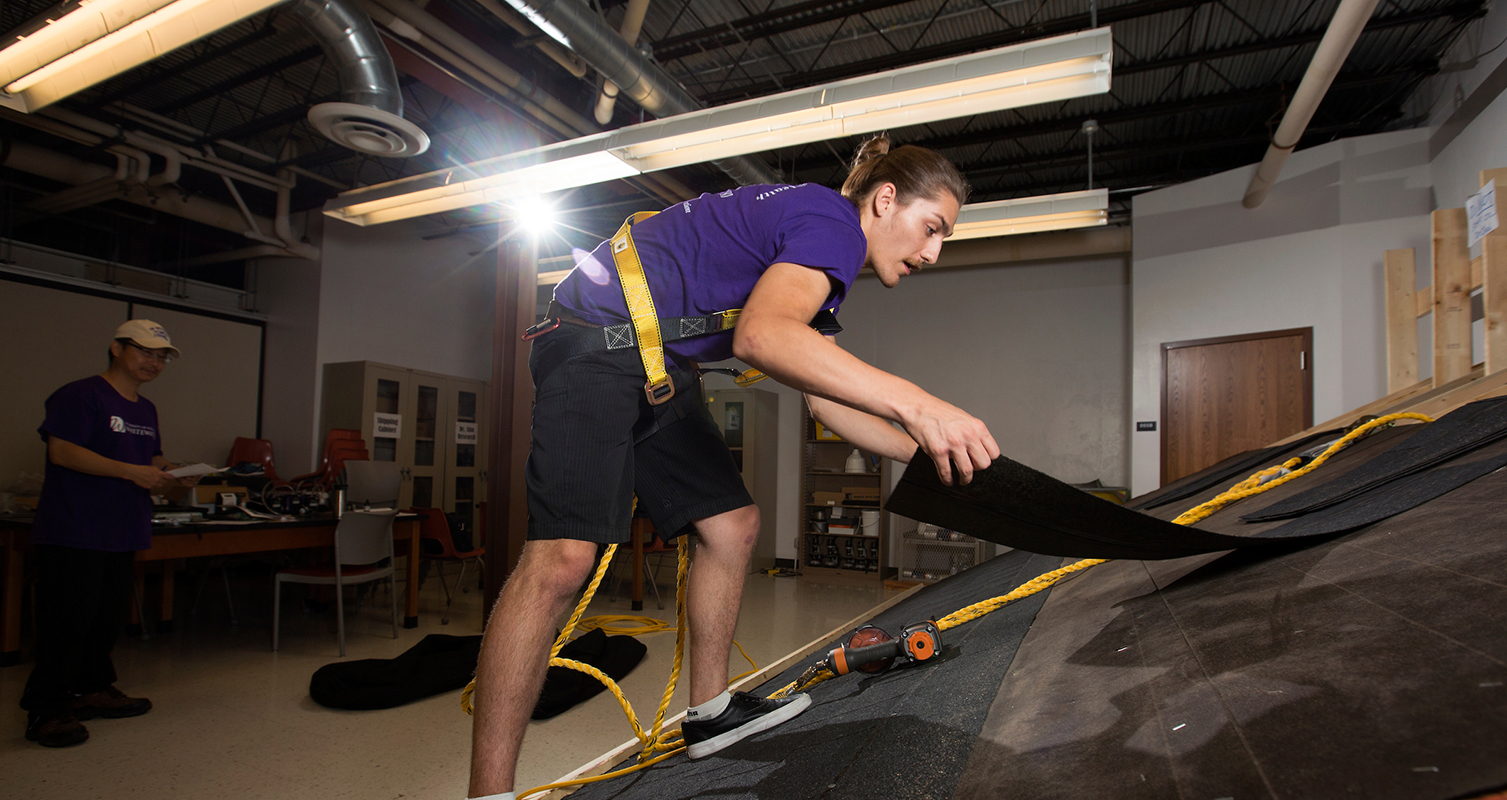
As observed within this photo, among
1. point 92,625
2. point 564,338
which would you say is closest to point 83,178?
point 92,625

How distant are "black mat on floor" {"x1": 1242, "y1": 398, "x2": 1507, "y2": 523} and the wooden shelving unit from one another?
5120 millimetres

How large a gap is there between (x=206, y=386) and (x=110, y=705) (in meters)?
5.00

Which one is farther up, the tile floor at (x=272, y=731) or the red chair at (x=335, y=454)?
the red chair at (x=335, y=454)

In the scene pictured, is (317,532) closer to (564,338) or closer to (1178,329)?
(564,338)

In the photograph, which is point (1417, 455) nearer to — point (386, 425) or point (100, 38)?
point (100, 38)

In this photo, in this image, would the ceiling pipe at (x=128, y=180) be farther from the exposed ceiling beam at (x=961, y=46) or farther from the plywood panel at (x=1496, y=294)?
the plywood panel at (x=1496, y=294)

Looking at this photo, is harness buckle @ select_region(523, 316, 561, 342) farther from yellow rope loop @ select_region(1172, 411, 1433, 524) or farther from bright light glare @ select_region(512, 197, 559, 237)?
bright light glare @ select_region(512, 197, 559, 237)

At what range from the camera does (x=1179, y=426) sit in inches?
230

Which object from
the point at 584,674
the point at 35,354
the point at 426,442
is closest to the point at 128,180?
the point at 35,354

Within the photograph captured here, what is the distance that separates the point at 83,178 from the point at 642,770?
23.4 feet

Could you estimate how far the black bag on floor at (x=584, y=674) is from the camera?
2.87 m

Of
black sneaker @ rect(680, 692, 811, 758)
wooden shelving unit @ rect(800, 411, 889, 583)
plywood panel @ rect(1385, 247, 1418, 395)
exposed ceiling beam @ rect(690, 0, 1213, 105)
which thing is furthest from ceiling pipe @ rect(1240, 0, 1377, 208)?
black sneaker @ rect(680, 692, 811, 758)

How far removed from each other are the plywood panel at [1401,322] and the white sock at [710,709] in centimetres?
397

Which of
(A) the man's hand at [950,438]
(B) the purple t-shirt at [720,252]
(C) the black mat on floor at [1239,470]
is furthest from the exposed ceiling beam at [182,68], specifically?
(C) the black mat on floor at [1239,470]
